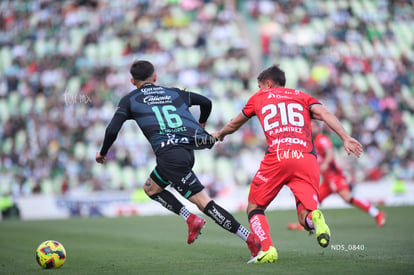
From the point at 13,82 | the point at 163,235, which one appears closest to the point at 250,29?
the point at 13,82

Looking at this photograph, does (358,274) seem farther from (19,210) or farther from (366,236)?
(19,210)

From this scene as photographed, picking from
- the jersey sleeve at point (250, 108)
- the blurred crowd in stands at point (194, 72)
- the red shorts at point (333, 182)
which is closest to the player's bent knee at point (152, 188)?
the jersey sleeve at point (250, 108)

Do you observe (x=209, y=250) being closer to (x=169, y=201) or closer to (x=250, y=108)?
(x=169, y=201)

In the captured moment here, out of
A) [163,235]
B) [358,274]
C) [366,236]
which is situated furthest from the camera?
[163,235]

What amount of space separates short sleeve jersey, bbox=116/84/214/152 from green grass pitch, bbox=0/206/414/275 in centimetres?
138

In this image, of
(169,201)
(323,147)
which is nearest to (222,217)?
(169,201)

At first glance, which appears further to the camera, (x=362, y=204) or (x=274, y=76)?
(x=362, y=204)

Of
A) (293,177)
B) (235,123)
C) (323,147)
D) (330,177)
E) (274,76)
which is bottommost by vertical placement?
(293,177)

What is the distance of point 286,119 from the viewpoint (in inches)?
269

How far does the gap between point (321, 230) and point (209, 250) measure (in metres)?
2.89

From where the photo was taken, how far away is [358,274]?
578 centimetres

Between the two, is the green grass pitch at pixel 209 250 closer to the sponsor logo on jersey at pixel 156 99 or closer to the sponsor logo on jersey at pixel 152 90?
the sponsor logo on jersey at pixel 156 99

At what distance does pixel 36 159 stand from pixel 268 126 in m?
17.6

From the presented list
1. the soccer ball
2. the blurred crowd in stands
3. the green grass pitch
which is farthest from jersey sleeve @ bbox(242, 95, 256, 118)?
the blurred crowd in stands
